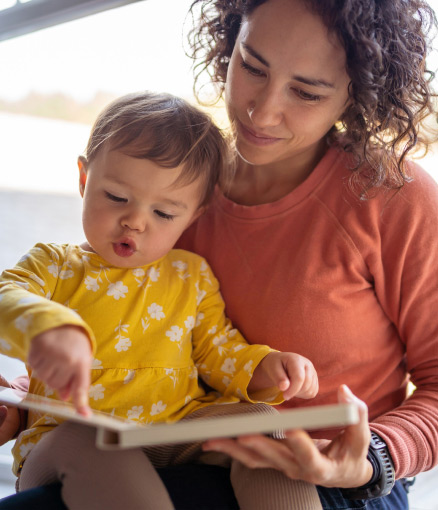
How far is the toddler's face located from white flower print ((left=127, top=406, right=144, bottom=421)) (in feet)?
0.89

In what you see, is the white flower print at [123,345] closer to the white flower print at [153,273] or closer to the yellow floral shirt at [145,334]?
the yellow floral shirt at [145,334]

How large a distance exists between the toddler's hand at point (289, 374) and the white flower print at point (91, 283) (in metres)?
0.35

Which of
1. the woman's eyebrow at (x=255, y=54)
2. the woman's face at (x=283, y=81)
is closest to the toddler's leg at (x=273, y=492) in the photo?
the woman's face at (x=283, y=81)

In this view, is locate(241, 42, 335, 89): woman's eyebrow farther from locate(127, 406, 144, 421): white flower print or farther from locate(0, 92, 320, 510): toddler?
locate(127, 406, 144, 421): white flower print

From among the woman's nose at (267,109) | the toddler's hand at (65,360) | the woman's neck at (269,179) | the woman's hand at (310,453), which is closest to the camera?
the toddler's hand at (65,360)

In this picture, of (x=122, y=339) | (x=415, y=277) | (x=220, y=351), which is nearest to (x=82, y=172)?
(x=122, y=339)

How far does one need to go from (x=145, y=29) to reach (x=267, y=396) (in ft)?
3.65

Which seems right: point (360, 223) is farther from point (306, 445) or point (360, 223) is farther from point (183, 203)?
point (306, 445)

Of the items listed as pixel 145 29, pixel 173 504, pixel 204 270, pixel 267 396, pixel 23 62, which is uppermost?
pixel 145 29

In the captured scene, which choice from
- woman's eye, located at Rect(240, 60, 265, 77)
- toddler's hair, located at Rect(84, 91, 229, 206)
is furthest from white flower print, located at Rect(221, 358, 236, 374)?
woman's eye, located at Rect(240, 60, 265, 77)

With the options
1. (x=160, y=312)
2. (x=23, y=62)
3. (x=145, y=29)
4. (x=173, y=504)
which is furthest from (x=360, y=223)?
(x=23, y=62)

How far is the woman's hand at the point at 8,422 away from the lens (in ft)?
3.89

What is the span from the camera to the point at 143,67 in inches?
71.7

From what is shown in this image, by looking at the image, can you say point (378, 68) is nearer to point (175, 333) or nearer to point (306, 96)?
point (306, 96)
